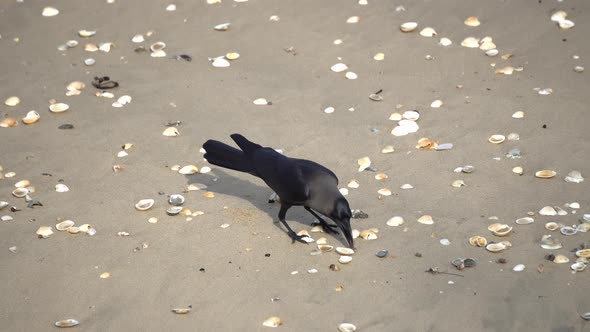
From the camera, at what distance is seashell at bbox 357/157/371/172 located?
5.76 meters

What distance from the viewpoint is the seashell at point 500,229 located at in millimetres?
4793

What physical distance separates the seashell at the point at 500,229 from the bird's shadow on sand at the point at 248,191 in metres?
1.30

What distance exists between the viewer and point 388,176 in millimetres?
5652

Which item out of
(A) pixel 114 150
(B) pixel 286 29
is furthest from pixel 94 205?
(B) pixel 286 29

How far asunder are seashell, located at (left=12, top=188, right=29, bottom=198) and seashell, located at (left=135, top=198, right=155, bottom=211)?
35.5 inches

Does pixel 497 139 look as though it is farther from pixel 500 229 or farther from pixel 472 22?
pixel 472 22

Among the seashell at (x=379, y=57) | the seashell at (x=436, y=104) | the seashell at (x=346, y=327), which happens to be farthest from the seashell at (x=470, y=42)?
the seashell at (x=346, y=327)

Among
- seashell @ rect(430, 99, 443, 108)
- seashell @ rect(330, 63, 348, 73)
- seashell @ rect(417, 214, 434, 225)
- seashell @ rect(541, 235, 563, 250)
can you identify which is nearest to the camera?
seashell @ rect(541, 235, 563, 250)

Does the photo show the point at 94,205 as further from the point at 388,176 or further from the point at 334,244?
the point at 388,176

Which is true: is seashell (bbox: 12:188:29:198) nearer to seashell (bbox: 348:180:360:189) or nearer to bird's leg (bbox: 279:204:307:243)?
bird's leg (bbox: 279:204:307:243)

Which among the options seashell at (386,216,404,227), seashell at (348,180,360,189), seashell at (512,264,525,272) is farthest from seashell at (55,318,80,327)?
seashell at (512,264,525,272)

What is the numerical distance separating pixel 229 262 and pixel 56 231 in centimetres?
131

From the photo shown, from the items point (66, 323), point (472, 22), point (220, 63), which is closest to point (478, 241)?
point (66, 323)

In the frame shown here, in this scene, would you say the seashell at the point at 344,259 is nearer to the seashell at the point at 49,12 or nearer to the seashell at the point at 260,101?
the seashell at the point at 260,101
